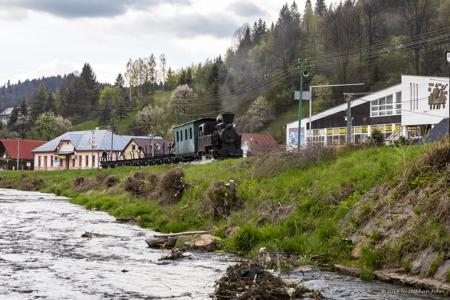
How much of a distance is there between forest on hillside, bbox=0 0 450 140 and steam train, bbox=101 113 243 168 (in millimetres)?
27075

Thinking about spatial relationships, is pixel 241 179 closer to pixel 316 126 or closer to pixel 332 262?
pixel 332 262

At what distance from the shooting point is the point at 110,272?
14039mm

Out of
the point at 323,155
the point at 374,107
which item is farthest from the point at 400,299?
the point at 374,107

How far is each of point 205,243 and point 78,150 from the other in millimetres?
86511

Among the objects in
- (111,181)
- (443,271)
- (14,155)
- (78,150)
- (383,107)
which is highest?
(383,107)

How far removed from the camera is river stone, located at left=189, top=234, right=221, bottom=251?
1812cm

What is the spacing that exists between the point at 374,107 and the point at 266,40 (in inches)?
2739

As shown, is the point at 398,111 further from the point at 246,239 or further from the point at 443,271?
the point at 443,271

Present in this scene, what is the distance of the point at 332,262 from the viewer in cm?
1426

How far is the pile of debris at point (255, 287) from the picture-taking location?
10.5 m

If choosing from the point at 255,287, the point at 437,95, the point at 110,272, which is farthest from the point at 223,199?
the point at 437,95

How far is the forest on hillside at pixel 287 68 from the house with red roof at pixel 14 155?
25446 millimetres

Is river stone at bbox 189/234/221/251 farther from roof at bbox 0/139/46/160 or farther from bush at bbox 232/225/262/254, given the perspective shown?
roof at bbox 0/139/46/160

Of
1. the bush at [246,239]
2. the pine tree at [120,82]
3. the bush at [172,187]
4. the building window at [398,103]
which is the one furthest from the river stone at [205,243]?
the pine tree at [120,82]
